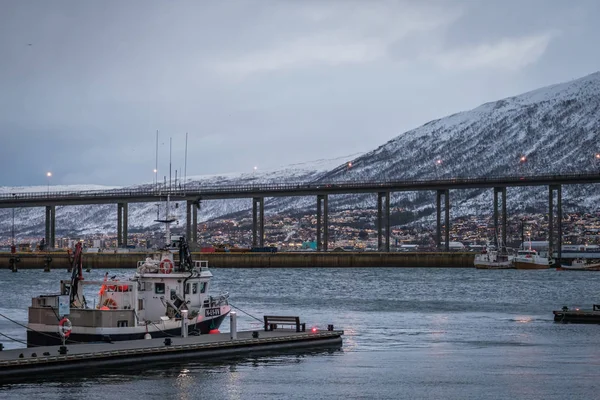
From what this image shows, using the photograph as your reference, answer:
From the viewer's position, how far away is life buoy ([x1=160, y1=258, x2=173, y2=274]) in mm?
53250

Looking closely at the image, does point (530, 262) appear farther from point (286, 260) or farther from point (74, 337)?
point (74, 337)

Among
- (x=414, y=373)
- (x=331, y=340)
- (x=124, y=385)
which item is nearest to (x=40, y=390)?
(x=124, y=385)

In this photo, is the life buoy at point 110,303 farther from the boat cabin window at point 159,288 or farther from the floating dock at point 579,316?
the floating dock at point 579,316

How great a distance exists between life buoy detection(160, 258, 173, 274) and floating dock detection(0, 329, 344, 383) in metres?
4.15

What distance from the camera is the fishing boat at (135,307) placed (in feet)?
161

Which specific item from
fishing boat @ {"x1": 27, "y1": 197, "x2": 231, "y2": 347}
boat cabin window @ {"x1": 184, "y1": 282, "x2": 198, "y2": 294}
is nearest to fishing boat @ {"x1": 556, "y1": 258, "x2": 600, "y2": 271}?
fishing boat @ {"x1": 27, "y1": 197, "x2": 231, "y2": 347}

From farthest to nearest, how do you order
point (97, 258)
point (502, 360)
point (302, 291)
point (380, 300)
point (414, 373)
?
point (97, 258) < point (302, 291) < point (380, 300) < point (502, 360) < point (414, 373)

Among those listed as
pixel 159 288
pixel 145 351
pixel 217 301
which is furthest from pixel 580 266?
pixel 145 351

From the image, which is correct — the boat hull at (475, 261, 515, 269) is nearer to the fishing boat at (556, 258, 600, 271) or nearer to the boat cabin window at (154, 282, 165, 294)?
the fishing boat at (556, 258, 600, 271)

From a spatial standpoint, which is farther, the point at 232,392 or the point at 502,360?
the point at 502,360

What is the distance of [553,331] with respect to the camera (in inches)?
2514

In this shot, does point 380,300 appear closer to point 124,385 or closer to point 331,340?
point 331,340

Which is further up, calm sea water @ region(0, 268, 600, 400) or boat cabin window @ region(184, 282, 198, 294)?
boat cabin window @ region(184, 282, 198, 294)

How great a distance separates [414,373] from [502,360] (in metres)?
6.12
